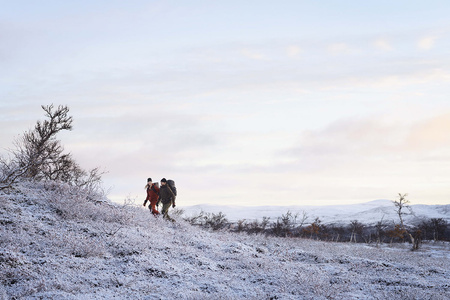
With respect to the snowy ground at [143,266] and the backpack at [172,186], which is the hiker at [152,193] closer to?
the backpack at [172,186]

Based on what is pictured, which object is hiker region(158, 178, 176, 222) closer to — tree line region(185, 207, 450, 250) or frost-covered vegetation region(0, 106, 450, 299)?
frost-covered vegetation region(0, 106, 450, 299)

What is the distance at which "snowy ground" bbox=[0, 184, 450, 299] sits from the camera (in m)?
8.12

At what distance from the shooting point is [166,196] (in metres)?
18.0

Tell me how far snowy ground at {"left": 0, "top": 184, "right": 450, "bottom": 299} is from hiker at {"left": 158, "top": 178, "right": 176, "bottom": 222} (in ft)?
6.83

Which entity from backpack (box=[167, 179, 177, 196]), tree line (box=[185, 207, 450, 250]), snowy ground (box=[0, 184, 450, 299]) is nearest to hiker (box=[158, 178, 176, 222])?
backpack (box=[167, 179, 177, 196])

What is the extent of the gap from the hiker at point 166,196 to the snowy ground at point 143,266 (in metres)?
2.08

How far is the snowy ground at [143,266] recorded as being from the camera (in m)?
8.12

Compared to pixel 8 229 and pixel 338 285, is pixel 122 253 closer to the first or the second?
→ pixel 8 229

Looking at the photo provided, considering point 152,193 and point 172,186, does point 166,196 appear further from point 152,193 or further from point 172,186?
point 152,193

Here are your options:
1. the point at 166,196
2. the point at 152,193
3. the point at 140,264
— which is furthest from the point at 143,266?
the point at 152,193

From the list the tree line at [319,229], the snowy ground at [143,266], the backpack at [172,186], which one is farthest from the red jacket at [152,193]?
the tree line at [319,229]

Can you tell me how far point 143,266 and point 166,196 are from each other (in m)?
8.24

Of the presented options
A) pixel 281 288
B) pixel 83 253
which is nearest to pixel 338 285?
pixel 281 288

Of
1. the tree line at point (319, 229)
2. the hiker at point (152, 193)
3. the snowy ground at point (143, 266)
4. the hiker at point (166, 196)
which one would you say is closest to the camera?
the snowy ground at point (143, 266)
